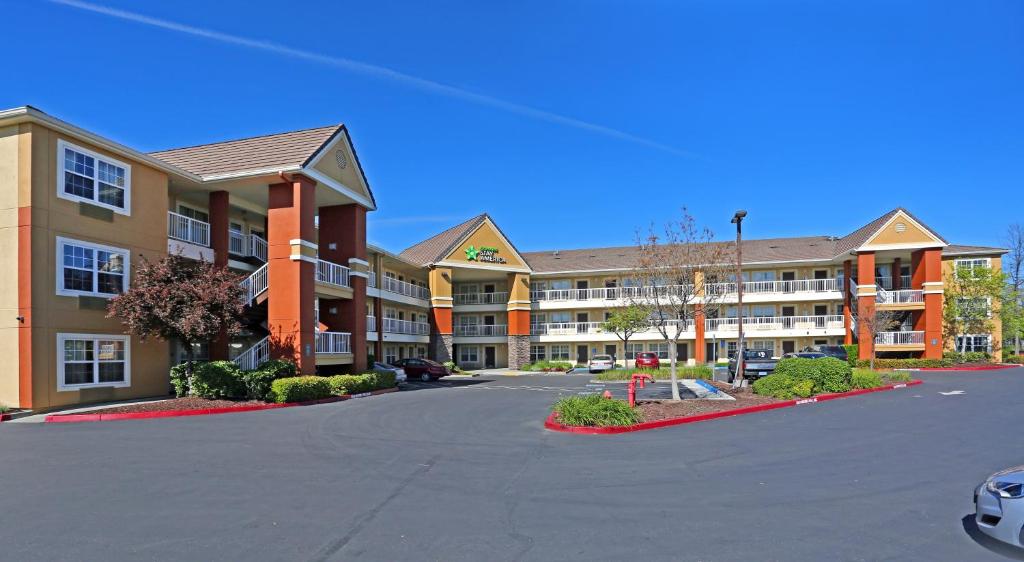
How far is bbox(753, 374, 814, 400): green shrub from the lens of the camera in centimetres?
2077

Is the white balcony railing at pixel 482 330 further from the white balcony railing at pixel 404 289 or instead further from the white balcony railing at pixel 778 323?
the white balcony railing at pixel 778 323

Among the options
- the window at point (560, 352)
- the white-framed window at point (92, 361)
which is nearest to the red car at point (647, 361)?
the window at point (560, 352)

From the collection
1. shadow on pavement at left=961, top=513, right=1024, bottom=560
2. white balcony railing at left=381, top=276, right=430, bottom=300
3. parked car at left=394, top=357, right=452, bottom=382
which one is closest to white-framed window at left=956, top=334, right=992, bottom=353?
parked car at left=394, top=357, right=452, bottom=382

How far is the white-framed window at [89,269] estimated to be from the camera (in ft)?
59.7

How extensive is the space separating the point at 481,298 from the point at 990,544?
149 feet

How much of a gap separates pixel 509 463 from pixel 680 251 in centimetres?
1223

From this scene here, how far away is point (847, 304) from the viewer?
44.4 m

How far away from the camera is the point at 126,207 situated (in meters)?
20.3

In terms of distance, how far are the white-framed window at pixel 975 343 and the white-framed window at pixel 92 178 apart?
49738 mm

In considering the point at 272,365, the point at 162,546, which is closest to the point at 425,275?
the point at 272,365

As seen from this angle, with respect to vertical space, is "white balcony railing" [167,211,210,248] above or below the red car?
above

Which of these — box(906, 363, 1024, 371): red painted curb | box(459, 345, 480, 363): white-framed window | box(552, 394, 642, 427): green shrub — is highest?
box(552, 394, 642, 427): green shrub

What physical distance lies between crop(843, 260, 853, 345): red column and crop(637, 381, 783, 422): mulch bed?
26597 millimetres

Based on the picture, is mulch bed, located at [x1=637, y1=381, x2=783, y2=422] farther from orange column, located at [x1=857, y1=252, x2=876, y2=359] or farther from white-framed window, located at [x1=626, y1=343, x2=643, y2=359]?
white-framed window, located at [x1=626, y1=343, x2=643, y2=359]
